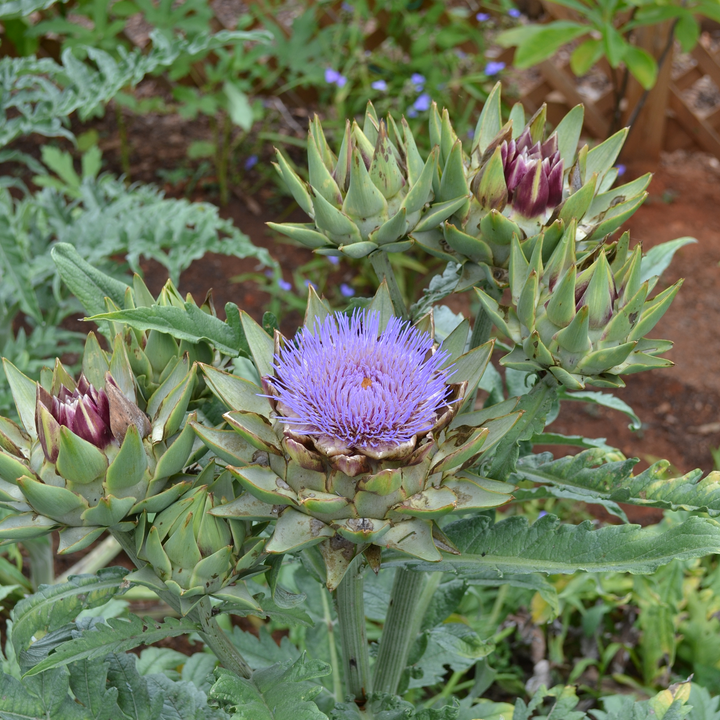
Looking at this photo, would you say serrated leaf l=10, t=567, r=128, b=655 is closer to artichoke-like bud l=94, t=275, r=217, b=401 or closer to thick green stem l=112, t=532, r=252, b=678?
thick green stem l=112, t=532, r=252, b=678

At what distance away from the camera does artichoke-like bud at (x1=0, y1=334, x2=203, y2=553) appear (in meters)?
0.67

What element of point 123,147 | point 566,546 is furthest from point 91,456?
point 123,147

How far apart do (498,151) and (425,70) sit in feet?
6.81

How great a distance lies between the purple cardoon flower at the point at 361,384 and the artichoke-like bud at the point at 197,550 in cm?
10

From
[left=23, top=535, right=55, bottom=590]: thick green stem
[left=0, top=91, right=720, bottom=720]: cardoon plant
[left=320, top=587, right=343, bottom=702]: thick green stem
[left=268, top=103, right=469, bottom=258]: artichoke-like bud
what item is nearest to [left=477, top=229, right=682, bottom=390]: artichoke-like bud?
[left=0, top=91, right=720, bottom=720]: cardoon plant

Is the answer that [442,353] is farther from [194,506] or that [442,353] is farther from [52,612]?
[52,612]

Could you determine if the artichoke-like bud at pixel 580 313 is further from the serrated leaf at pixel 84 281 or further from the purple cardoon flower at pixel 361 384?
the serrated leaf at pixel 84 281

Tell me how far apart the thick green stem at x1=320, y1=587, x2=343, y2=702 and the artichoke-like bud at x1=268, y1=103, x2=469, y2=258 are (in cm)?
51

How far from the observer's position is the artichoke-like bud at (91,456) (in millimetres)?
666

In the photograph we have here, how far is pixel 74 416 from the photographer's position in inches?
26.9

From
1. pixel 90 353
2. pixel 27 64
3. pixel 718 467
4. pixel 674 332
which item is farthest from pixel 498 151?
pixel 674 332

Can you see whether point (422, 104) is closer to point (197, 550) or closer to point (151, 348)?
point (151, 348)

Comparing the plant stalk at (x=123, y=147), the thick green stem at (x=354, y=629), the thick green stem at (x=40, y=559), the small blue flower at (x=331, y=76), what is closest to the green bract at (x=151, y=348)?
the thick green stem at (x=354, y=629)

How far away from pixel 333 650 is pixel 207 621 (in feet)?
1.36
